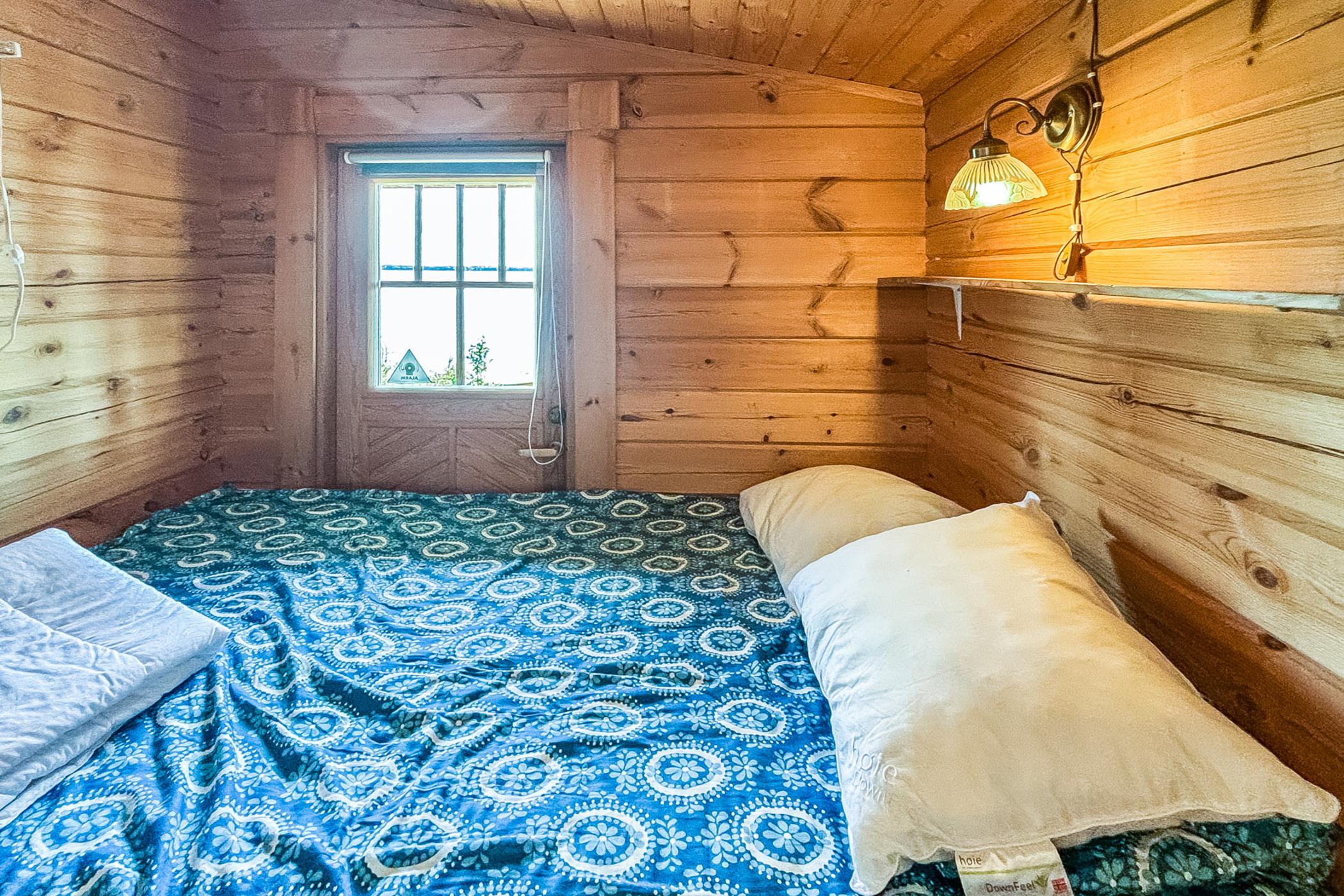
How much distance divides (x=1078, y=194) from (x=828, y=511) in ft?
2.65

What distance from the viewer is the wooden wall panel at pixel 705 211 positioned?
9.16 ft

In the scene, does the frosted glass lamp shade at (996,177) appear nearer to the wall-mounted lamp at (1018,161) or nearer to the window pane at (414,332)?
the wall-mounted lamp at (1018,161)

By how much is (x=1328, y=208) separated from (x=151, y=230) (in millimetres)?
2823

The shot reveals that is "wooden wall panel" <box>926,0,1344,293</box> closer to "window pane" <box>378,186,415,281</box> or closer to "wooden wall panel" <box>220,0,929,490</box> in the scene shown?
"wooden wall panel" <box>220,0,929,490</box>

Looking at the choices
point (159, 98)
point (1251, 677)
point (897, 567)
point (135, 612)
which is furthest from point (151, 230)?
point (1251, 677)

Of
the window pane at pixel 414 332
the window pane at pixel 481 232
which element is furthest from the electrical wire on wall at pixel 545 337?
the window pane at pixel 414 332

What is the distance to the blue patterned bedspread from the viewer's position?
942 millimetres

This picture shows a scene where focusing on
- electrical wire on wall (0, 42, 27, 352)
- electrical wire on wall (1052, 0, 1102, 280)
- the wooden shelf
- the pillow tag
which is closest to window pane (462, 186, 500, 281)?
electrical wire on wall (0, 42, 27, 352)

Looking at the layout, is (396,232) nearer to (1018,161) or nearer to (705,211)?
(705,211)

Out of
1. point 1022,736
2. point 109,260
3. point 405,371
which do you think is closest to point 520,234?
point 405,371

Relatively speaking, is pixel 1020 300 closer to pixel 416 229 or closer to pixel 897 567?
pixel 897 567

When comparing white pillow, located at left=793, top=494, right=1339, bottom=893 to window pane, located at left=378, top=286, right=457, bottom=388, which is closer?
white pillow, located at left=793, top=494, right=1339, bottom=893

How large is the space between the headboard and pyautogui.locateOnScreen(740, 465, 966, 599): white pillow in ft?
0.90

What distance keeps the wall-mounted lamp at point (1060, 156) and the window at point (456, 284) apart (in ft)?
5.46
